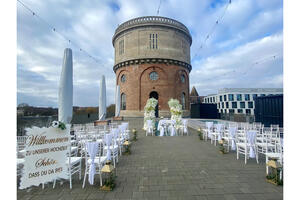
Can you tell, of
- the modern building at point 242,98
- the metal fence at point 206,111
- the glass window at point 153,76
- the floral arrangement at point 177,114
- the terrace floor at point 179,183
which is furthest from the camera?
the modern building at point 242,98

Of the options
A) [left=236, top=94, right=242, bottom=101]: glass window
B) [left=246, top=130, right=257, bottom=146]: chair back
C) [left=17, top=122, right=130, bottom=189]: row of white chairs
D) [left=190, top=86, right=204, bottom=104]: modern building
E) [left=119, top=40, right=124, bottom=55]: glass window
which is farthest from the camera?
[left=190, top=86, right=204, bottom=104]: modern building

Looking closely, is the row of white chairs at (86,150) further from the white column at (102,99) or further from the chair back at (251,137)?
the chair back at (251,137)

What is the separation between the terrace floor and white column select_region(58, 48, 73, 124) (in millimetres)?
2059

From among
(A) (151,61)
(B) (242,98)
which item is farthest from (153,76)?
(B) (242,98)

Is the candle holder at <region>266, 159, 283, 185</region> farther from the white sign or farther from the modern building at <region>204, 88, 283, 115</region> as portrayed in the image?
the modern building at <region>204, 88, 283, 115</region>

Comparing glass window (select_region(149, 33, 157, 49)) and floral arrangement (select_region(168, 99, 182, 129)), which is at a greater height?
glass window (select_region(149, 33, 157, 49))

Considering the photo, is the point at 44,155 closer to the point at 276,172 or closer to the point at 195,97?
the point at 276,172

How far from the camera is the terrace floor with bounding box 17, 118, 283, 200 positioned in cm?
251

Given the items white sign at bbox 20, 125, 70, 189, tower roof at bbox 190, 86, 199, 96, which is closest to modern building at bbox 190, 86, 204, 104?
tower roof at bbox 190, 86, 199, 96

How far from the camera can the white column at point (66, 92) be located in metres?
4.45

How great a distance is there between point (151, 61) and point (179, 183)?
20.0 m

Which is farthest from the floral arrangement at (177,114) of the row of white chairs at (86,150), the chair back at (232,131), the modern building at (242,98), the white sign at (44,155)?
the modern building at (242,98)

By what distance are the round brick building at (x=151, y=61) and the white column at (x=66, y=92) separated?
54.2 feet

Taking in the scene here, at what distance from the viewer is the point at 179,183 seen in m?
2.89
